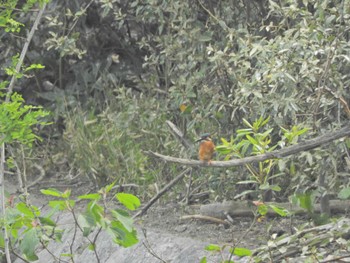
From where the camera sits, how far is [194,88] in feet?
24.6

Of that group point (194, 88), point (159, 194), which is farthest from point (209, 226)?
point (194, 88)

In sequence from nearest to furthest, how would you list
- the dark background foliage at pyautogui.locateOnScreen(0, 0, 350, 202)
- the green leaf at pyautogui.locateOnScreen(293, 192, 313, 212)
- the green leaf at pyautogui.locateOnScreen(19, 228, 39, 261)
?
the green leaf at pyautogui.locateOnScreen(19, 228, 39, 261) < the green leaf at pyautogui.locateOnScreen(293, 192, 313, 212) < the dark background foliage at pyautogui.locateOnScreen(0, 0, 350, 202)

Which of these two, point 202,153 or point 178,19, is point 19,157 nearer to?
point 178,19

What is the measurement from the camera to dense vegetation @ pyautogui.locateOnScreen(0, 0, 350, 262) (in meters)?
5.84

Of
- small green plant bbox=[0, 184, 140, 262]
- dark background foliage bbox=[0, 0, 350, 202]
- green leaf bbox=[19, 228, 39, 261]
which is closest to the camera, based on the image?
small green plant bbox=[0, 184, 140, 262]

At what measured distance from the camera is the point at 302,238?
532 cm

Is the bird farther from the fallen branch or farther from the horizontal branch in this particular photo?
the fallen branch

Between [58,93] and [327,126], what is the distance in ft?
12.5

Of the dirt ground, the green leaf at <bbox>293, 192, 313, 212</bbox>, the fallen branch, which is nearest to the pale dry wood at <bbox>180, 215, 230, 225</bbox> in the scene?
the dirt ground

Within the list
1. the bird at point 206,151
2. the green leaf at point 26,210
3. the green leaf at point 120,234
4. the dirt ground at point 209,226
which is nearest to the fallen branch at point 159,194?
the dirt ground at point 209,226

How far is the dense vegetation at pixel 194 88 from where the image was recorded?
584cm

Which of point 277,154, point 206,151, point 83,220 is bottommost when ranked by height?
point 206,151

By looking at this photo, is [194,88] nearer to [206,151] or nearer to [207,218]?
[207,218]

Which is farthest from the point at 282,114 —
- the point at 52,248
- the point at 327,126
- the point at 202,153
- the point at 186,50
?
the point at 52,248
